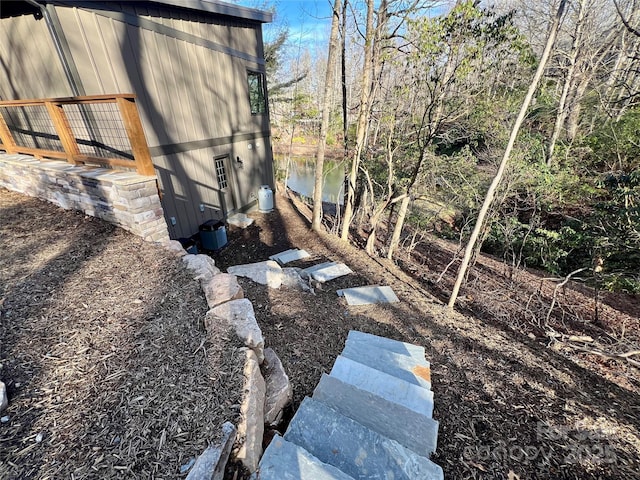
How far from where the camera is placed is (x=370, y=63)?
500 cm

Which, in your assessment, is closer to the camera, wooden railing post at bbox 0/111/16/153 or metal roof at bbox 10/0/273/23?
metal roof at bbox 10/0/273/23

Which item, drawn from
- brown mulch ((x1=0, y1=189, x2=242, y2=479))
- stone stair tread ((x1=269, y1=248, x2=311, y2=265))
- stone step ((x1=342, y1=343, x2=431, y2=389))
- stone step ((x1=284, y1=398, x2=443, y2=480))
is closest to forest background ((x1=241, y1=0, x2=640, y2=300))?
stone stair tread ((x1=269, y1=248, x2=311, y2=265))

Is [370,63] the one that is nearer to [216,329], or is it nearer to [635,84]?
[216,329]

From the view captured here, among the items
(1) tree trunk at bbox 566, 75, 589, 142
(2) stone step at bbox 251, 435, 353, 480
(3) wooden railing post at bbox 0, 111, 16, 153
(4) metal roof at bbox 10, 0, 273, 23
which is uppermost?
(4) metal roof at bbox 10, 0, 273, 23

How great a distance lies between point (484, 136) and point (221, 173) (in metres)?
6.98

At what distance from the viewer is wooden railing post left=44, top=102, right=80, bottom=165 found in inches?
138

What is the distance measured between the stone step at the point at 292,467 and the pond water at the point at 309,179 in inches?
474

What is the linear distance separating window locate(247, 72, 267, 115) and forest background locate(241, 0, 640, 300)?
2219 mm

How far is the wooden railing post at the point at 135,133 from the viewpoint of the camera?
297cm

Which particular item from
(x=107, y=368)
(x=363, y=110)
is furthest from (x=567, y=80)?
(x=107, y=368)

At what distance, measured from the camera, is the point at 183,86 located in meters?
5.69

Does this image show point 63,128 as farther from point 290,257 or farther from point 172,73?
point 290,257

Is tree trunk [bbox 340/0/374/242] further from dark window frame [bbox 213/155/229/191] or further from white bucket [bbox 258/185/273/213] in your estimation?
dark window frame [bbox 213/155/229/191]

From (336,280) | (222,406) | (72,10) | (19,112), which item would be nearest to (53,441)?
(222,406)
